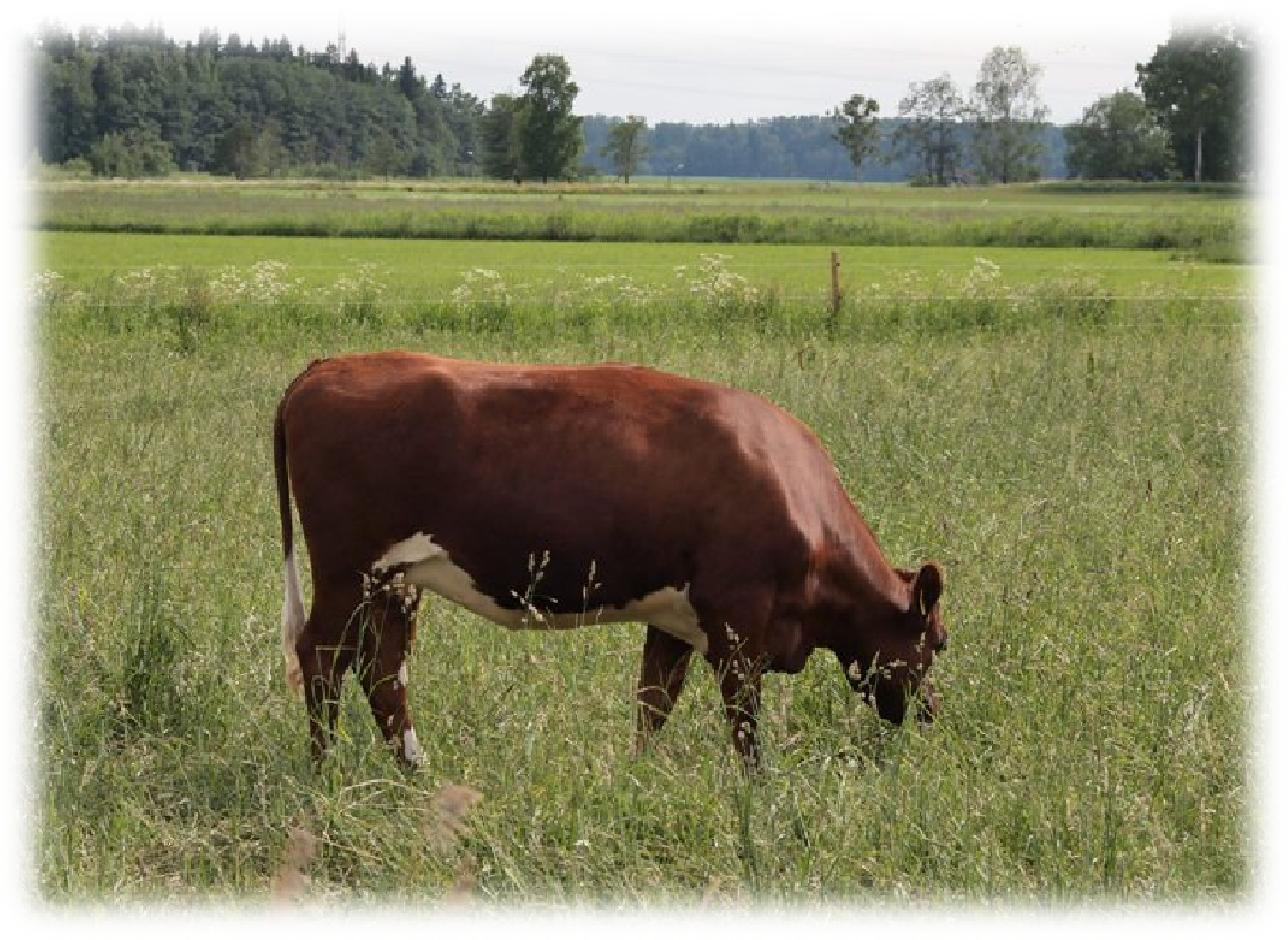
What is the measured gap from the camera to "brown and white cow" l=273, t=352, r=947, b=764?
5.25m

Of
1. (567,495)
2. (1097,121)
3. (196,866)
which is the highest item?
(1097,121)

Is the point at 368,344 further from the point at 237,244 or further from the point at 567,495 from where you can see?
the point at 237,244

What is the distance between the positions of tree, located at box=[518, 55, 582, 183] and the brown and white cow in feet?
282

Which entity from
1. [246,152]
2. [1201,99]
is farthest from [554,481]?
[246,152]

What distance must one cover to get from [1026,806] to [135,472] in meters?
5.76

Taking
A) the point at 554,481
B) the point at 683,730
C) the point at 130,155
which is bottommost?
the point at 683,730

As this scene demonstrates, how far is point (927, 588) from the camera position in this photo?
18.5 feet

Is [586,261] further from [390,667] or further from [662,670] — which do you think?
[390,667]

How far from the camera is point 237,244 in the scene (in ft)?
143

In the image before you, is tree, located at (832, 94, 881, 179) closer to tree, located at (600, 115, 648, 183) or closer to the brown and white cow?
tree, located at (600, 115, 648, 183)

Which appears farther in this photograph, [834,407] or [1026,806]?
[834,407]

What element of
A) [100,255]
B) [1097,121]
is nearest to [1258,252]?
[100,255]

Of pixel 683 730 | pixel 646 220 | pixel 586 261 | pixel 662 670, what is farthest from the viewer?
pixel 646 220

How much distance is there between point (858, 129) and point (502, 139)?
28158mm
